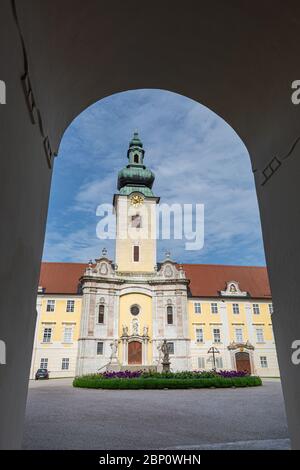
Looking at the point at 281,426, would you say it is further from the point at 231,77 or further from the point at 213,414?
the point at 231,77

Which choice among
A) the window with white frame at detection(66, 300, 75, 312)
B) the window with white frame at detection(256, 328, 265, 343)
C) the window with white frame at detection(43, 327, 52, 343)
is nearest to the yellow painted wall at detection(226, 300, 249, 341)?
the window with white frame at detection(256, 328, 265, 343)

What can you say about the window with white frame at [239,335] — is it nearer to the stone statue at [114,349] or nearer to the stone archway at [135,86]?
the stone statue at [114,349]

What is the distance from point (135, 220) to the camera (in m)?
41.6

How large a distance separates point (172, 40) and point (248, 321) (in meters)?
37.5

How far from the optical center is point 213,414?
10078 mm

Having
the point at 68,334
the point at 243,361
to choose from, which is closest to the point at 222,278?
the point at 243,361

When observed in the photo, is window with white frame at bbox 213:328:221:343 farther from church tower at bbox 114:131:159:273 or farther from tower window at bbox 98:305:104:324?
tower window at bbox 98:305:104:324

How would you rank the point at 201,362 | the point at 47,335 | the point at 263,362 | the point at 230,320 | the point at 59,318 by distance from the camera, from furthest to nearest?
the point at 230,320
the point at 263,362
the point at 59,318
the point at 201,362
the point at 47,335

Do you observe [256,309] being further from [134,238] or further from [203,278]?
[134,238]

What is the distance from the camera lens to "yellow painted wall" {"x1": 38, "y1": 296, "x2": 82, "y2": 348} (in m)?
34.5

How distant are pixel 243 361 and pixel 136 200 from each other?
2191 centimetres

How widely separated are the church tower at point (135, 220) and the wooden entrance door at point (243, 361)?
13.0 meters
